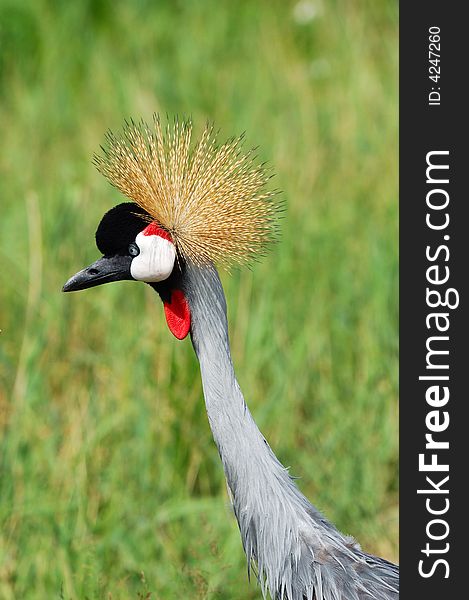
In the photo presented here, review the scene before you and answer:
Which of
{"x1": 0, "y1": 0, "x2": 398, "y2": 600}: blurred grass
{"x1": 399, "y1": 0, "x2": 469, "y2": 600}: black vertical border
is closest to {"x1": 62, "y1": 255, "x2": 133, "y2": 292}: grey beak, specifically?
{"x1": 399, "y1": 0, "x2": 469, "y2": 600}: black vertical border

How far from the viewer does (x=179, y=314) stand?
1896 millimetres

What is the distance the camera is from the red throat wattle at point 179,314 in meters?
1.88

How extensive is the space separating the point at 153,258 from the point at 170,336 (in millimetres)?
1083

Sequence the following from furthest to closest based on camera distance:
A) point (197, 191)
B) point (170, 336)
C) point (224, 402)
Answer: point (170, 336) < point (197, 191) < point (224, 402)

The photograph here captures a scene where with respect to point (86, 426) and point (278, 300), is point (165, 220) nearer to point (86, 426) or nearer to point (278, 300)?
point (86, 426)

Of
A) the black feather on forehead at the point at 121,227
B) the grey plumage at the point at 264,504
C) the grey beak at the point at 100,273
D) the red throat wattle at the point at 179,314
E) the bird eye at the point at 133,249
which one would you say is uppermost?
the black feather on forehead at the point at 121,227

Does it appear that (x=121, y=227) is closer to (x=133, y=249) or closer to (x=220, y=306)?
(x=133, y=249)

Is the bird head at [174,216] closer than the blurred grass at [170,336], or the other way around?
the bird head at [174,216]

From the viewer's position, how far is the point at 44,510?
8.25ft

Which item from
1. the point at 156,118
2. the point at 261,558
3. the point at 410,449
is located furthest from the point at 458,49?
the point at 261,558


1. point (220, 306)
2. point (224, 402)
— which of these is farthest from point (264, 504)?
point (220, 306)

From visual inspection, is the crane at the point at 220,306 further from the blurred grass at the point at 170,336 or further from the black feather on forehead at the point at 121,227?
the blurred grass at the point at 170,336

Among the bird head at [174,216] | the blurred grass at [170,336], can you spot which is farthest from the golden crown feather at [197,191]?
the blurred grass at [170,336]

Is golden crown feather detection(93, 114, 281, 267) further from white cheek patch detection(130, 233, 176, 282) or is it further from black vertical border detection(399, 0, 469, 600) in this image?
black vertical border detection(399, 0, 469, 600)
